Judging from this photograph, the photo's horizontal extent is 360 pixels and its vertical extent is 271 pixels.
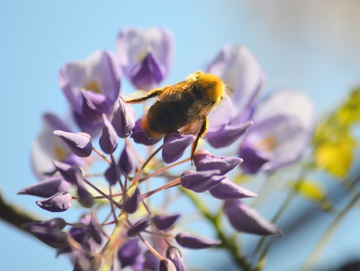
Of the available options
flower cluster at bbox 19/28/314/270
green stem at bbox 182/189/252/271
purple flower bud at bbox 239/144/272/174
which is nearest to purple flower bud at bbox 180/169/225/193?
flower cluster at bbox 19/28/314/270

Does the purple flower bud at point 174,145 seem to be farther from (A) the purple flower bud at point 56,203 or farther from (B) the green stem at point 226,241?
(B) the green stem at point 226,241

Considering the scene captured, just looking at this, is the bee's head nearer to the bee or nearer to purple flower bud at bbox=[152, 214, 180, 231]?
the bee

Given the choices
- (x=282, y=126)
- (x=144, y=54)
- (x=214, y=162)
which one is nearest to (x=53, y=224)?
(x=214, y=162)

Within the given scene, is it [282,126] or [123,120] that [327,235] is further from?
[123,120]

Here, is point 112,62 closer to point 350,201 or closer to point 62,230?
point 62,230

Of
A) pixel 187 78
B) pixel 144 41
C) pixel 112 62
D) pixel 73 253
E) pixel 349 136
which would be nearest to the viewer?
pixel 73 253

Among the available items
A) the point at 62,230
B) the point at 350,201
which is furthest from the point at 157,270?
the point at 350,201
